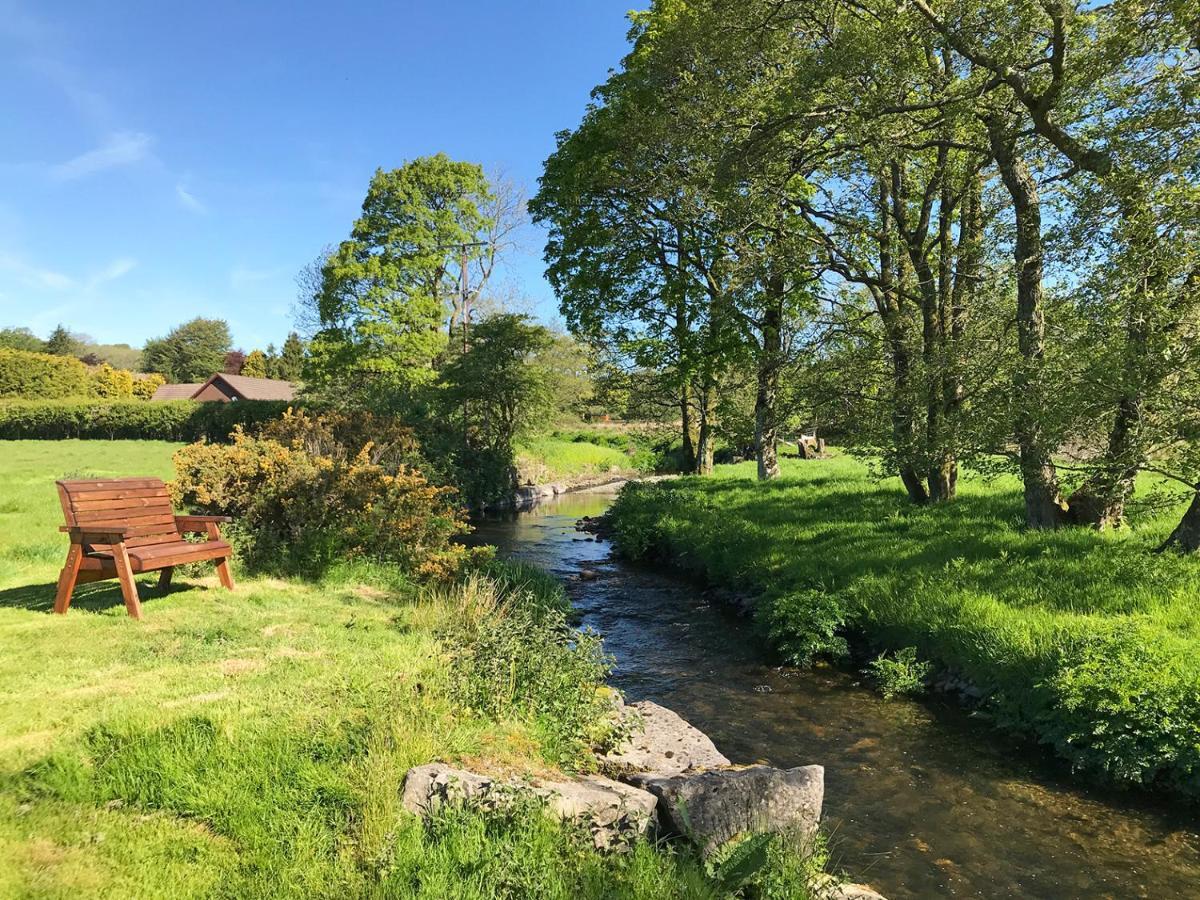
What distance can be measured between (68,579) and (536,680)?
485 cm

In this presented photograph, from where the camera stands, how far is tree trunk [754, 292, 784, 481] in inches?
576

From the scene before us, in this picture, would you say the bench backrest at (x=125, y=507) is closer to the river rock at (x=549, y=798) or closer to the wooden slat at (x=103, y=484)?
the wooden slat at (x=103, y=484)

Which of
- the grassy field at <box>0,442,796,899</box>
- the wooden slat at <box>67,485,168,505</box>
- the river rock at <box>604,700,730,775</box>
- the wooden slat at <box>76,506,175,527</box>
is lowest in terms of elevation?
the river rock at <box>604,700,730,775</box>

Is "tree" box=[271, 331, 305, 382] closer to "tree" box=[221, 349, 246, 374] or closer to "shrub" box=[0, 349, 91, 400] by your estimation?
"tree" box=[221, 349, 246, 374]

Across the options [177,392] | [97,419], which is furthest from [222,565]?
[177,392]

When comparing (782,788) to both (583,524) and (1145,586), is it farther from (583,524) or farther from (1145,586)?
(583,524)

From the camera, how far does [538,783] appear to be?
4.03m

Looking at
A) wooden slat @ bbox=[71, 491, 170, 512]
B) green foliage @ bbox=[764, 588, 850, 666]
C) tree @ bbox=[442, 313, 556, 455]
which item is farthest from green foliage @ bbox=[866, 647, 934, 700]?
tree @ bbox=[442, 313, 556, 455]

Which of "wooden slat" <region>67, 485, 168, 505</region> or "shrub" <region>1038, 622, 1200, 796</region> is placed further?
"wooden slat" <region>67, 485, 168, 505</region>

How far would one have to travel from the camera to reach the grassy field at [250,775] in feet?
10.4

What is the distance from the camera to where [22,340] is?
78688mm

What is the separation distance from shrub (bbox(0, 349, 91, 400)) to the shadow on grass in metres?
48.2

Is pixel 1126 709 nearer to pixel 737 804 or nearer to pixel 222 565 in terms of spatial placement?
pixel 737 804

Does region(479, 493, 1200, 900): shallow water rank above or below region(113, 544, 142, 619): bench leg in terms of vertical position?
below
